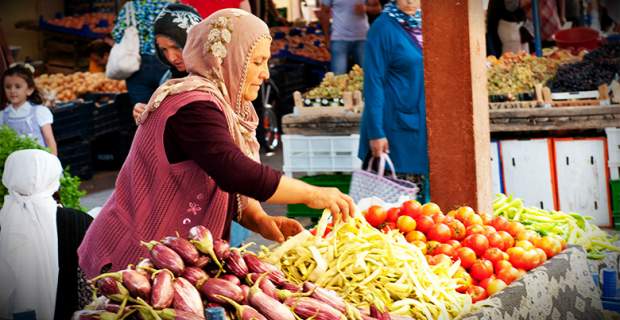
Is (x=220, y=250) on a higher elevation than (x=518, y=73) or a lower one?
lower

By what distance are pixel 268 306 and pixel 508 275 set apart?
1434mm

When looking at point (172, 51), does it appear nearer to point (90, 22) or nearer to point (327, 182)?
point (327, 182)

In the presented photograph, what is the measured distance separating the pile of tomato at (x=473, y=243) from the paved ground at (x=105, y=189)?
3.72 meters

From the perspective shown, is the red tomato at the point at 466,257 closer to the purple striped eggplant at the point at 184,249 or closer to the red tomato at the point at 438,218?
the red tomato at the point at 438,218

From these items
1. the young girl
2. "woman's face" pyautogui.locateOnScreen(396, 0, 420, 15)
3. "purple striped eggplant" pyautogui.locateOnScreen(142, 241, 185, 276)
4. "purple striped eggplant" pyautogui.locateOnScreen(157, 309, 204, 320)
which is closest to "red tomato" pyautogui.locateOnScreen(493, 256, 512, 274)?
"purple striped eggplant" pyautogui.locateOnScreen(142, 241, 185, 276)

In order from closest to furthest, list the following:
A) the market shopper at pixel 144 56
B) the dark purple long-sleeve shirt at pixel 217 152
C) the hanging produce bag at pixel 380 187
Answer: the dark purple long-sleeve shirt at pixel 217 152
the hanging produce bag at pixel 380 187
the market shopper at pixel 144 56

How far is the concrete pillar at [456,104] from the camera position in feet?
16.9

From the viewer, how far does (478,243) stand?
418cm

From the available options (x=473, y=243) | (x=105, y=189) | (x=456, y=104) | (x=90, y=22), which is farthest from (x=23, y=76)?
(x=90, y=22)

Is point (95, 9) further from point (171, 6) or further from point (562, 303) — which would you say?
point (562, 303)

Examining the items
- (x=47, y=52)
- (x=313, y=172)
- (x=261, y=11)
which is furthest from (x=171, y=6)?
(x=47, y=52)

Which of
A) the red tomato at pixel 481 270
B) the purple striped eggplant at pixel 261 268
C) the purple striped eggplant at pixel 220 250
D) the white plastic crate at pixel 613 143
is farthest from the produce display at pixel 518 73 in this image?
the purple striped eggplant at pixel 220 250

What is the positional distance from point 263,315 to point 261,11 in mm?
8965

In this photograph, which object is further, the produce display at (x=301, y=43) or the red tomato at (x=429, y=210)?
the produce display at (x=301, y=43)
